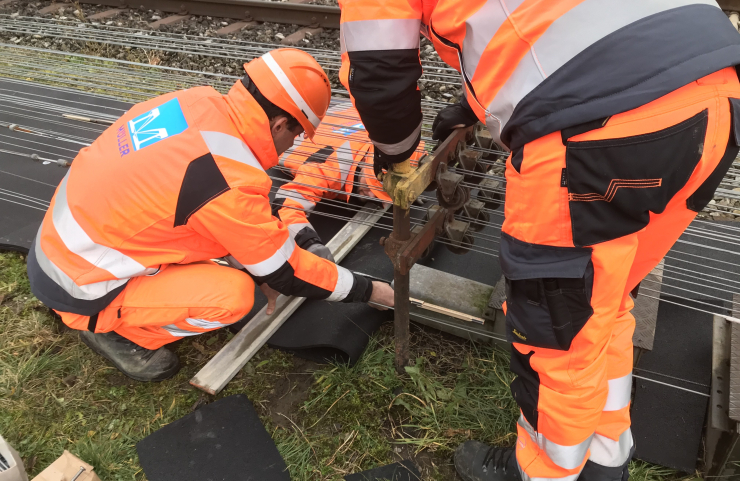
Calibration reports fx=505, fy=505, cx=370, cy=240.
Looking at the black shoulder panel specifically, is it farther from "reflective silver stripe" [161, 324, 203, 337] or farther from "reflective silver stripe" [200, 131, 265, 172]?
"reflective silver stripe" [161, 324, 203, 337]

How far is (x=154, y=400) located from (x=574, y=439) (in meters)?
2.17

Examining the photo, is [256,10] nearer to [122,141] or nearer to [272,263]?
[122,141]

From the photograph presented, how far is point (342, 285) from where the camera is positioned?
268cm

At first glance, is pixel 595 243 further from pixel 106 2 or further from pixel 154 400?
pixel 106 2

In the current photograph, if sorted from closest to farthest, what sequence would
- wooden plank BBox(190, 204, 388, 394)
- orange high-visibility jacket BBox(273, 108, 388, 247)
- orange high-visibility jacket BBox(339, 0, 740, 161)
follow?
1. orange high-visibility jacket BBox(339, 0, 740, 161)
2. wooden plank BBox(190, 204, 388, 394)
3. orange high-visibility jacket BBox(273, 108, 388, 247)

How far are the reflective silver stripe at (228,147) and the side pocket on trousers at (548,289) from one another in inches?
48.1

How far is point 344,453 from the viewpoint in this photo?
8.14ft

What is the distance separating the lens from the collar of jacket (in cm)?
227

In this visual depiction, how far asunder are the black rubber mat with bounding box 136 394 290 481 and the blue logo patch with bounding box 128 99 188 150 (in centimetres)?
142

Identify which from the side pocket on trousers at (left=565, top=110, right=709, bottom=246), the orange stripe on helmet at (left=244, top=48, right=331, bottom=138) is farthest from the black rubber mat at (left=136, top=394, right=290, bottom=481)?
the side pocket on trousers at (left=565, top=110, right=709, bottom=246)

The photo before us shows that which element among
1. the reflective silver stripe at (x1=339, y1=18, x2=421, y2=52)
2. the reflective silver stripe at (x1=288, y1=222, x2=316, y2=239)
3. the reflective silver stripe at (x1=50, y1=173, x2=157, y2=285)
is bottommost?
the reflective silver stripe at (x1=288, y1=222, x2=316, y2=239)

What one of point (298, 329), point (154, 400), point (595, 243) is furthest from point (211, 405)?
point (595, 243)

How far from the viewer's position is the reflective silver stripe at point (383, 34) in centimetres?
155

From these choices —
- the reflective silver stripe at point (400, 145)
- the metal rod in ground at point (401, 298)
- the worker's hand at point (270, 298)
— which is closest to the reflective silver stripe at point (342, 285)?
the metal rod in ground at point (401, 298)
